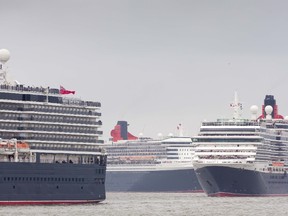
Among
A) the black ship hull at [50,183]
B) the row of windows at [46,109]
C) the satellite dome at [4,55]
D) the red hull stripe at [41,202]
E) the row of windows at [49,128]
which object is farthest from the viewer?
the satellite dome at [4,55]

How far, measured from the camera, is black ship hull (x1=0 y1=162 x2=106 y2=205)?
138 meters

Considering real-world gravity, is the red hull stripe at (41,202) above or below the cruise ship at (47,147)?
below

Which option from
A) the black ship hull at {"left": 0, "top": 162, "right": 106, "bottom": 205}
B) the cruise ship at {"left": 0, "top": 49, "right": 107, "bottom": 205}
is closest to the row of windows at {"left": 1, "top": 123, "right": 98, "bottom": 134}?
the cruise ship at {"left": 0, "top": 49, "right": 107, "bottom": 205}

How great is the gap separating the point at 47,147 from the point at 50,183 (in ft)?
15.2

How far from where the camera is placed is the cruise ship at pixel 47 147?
13962 centimetres

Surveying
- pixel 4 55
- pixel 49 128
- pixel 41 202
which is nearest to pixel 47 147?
pixel 49 128

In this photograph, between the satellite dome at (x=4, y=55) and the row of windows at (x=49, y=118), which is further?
the satellite dome at (x=4, y=55)

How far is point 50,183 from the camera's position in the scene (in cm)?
14338

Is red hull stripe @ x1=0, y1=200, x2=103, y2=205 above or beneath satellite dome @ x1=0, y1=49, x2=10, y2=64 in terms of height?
beneath

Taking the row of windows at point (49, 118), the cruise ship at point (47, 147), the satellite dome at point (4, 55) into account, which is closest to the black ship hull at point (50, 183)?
the cruise ship at point (47, 147)

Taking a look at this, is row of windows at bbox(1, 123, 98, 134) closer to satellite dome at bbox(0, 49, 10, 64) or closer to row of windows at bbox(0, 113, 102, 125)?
row of windows at bbox(0, 113, 102, 125)

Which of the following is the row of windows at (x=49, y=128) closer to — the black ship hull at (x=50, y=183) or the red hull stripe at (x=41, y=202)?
the black ship hull at (x=50, y=183)

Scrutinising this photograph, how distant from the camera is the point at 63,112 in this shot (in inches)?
5866

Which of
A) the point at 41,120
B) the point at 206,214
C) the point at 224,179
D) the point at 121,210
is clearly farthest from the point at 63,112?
the point at 224,179
